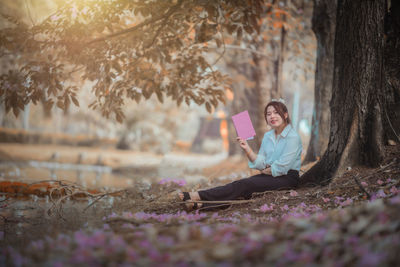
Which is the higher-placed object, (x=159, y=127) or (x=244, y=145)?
(x=159, y=127)

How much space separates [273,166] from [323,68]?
2276mm

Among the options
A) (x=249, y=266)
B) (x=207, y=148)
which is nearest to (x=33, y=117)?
(x=207, y=148)

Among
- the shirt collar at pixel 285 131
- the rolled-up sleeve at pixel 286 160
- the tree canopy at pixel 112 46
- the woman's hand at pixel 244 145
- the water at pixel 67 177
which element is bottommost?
the water at pixel 67 177

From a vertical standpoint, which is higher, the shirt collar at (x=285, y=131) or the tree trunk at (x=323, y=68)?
the tree trunk at (x=323, y=68)

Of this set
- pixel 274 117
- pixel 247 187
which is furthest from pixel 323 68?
pixel 247 187

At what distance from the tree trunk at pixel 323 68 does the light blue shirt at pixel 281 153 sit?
1378 millimetres

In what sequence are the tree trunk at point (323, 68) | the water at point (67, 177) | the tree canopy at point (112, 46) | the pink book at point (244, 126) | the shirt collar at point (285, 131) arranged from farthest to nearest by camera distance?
the water at point (67, 177) → the tree trunk at point (323, 68) → the tree canopy at point (112, 46) → the shirt collar at point (285, 131) → the pink book at point (244, 126)

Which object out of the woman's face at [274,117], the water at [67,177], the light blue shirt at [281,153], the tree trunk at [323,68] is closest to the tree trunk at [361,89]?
the light blue shirt at [281,153]

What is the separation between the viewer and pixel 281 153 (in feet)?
11.0

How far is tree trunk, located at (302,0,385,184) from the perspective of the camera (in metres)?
3.01

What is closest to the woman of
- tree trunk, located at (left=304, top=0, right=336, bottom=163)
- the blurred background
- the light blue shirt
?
the light blue shirt

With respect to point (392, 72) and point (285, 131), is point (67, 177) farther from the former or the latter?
point (392, 72)

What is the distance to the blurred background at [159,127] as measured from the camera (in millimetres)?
7012

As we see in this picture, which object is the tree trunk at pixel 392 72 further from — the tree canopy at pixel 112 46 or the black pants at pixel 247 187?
the tree canopy at pixel 112 46
